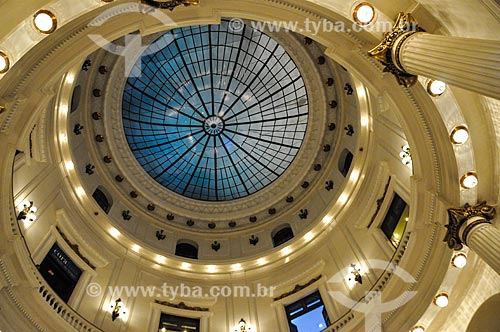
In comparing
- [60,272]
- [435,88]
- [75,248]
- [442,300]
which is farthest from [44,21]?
[442,300]

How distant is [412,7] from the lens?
31.6 feet

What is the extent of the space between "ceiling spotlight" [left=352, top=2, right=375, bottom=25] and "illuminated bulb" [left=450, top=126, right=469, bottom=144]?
11.1ft

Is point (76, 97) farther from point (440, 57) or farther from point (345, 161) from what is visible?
point (440, 57)

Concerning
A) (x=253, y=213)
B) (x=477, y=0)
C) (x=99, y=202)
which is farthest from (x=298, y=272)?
(x=477, y=0)

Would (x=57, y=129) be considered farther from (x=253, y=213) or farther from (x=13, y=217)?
(x=253, y=213)

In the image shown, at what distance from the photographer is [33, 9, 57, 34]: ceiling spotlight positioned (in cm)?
978

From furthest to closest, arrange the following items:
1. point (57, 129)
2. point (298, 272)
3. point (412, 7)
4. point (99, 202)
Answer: point (99, 202)
point (298, 272)
point (57, 129)
point (412, 7)

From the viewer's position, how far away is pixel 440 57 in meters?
7.70

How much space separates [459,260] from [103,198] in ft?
53.1

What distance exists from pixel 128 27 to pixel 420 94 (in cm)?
820

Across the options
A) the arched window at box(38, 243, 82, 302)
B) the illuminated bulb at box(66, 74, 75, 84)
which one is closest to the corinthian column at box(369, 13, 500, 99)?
the illuminated bulb at box(66, 74, 75, 84)

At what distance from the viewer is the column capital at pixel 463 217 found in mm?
9984

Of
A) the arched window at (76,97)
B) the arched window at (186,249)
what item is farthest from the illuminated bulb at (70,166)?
the arched window at (186,249)

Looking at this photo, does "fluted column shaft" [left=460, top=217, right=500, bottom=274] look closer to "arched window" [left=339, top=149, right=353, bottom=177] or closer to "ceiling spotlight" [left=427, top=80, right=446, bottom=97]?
"ceiling spotlight" [left=427, top=80, right=446, bottom=97]
